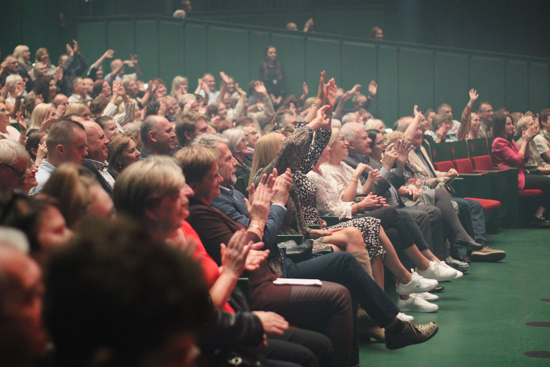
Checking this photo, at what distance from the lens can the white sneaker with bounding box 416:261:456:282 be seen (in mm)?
4242

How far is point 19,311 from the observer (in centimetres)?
79

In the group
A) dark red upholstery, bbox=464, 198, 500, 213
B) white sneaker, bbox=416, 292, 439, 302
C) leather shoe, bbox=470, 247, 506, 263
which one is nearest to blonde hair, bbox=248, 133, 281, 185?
white sneaker, bbox=416, 292, 439, 302

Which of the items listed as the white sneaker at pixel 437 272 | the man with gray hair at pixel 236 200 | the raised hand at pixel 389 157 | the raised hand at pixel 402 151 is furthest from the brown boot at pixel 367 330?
the raised hand at pixel 402 151

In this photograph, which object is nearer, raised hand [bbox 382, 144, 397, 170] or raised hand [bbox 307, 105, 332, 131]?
raised hand [bbox 307, 105, 332, 131]

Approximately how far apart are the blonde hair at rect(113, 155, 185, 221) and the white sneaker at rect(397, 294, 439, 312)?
98.3 inches

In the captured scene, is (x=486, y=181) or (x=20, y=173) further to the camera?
(x=486, y=181)

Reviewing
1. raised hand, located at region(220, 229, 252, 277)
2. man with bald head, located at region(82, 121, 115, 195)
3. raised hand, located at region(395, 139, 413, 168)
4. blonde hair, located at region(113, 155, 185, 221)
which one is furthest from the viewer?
raised hand, located at region(395, 139, 413, 168)

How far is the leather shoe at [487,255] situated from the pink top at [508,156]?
209 cm

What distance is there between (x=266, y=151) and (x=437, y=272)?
5.35ft

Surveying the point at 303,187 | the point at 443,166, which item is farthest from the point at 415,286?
the point at 443,166

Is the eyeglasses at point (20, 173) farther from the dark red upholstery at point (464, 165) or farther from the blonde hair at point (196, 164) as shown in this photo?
the dark red upholstery at point (464, 165)

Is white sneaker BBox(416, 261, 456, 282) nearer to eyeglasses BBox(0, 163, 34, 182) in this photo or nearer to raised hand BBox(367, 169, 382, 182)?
raised hand BBox(367, 169, 382, 182)

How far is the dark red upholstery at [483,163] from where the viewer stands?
679 centimetres

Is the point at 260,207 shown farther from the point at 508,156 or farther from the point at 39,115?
A: the point at 508,156
